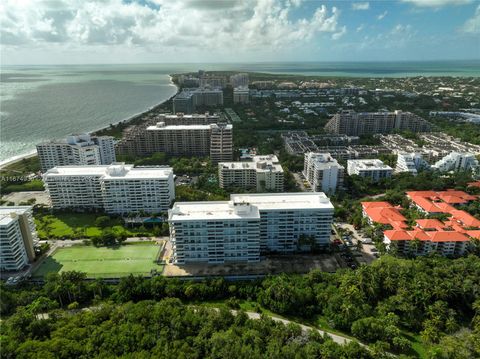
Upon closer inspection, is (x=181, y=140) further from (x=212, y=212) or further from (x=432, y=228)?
(x=432, y=228)

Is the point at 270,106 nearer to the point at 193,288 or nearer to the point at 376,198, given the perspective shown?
the point at 376,198

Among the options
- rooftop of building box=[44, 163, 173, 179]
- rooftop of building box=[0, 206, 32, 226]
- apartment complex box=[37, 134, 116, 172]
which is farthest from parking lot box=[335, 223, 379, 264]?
apartment complex box=[37, 134, 116, 172]

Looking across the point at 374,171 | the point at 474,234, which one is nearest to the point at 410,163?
the point at 374,171

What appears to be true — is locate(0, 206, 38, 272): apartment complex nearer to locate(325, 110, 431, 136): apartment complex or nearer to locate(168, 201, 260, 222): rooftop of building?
locate(168, 201, 260, 222): rooftop of building

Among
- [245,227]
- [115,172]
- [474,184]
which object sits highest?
[115,172]

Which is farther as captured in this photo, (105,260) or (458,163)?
(458,163)

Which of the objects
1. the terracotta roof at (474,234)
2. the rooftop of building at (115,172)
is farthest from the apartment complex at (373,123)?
the rooftop of building at (115,172)

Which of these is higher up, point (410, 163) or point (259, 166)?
point (259, 166)
